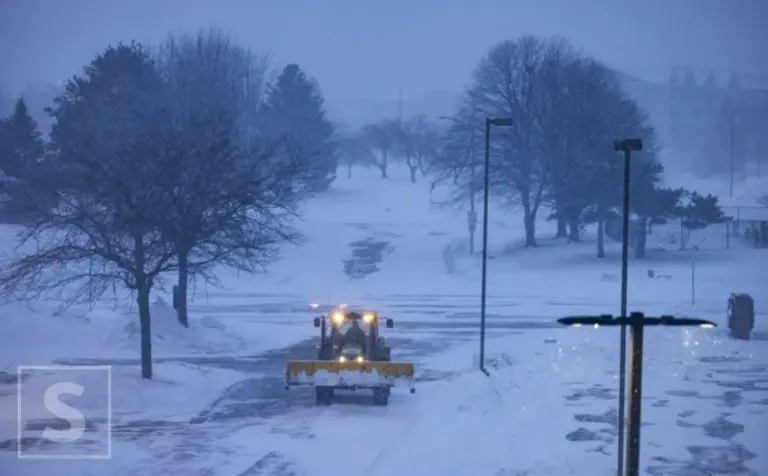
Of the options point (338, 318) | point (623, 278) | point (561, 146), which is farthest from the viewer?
point (561, 146)

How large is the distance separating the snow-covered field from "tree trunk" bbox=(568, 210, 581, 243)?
5348mm

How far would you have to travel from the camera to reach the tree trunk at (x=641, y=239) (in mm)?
66625

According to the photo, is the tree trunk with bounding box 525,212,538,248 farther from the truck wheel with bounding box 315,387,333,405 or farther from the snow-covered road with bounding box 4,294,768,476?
the truck wheel with bounding box 315,387,333,405

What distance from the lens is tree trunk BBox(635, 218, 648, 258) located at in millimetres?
66625

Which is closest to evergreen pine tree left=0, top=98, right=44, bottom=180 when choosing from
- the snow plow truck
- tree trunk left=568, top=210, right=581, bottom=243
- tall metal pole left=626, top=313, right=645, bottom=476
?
tree trunk left=568, top=210, right=581, bottom=243

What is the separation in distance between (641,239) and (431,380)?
40.0 meters

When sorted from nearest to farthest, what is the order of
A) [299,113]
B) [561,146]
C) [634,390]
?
[634,390]
[561,146]
[299,113]

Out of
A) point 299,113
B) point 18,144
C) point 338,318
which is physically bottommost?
point 338,318

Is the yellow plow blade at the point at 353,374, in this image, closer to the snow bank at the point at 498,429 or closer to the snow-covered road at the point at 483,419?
the snow-covered road at the point at 483,419

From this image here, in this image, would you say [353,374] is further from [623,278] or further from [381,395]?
[623,278]

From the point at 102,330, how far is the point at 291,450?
61.6 feet

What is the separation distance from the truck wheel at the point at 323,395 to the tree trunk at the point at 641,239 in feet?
144

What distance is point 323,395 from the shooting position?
25797 mm

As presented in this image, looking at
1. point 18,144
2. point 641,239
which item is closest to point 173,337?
point 641,239
